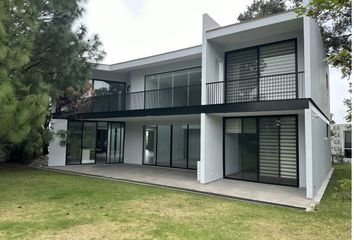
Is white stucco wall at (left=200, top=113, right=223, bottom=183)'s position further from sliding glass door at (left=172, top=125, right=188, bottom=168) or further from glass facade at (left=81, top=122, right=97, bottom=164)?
glass facade at (left=81, top=122, right=97, bottom=164)

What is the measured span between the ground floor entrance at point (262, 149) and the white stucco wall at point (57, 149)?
30.9 feet

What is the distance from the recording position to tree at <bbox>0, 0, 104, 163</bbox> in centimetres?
752

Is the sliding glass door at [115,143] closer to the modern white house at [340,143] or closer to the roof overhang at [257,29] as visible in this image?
the roof overhang at [257,29]

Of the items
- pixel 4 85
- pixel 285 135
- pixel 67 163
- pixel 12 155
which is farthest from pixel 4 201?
pixel 12 155

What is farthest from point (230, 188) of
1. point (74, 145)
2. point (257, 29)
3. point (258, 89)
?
point (74, 145)

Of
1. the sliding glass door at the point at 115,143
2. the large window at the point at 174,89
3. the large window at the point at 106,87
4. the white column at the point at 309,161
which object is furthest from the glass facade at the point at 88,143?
the white column at the point at 309,161

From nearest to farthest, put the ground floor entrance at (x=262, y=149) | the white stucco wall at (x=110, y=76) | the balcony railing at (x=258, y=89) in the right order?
the balcony railing at (x=258, y=89) < the ground floor entrance at (x=262, y=149) < the white stucco wall at (x=110, y=76)

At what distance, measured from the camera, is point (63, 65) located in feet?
40.7

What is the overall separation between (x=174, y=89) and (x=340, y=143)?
16.6m

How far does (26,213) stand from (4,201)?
1758 millimetres

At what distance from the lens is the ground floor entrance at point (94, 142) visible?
645 inches

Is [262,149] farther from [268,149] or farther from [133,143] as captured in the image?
[133,143]

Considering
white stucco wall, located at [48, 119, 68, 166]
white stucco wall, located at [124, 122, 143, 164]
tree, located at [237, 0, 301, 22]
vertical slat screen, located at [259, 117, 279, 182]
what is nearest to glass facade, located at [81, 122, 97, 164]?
white stucco wall, located at [48, 119, 68, 166]

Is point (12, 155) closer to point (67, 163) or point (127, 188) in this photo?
point (67, 163)
